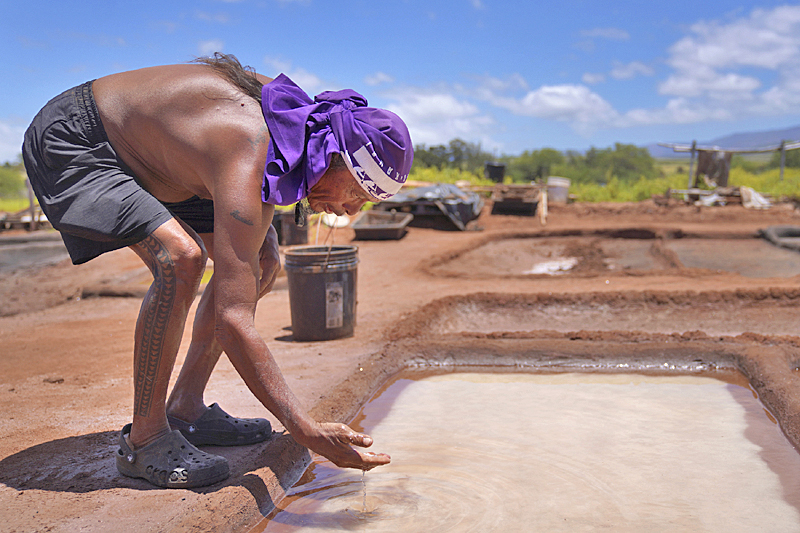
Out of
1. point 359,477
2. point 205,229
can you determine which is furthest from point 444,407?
point 205,229

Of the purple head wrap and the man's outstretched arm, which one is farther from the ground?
the purple head wrap

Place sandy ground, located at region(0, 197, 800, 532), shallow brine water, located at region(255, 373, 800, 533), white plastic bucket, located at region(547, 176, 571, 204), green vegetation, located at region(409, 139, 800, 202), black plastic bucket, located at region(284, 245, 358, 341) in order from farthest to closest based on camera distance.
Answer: green vegetation, located at region(409, 139, 800, 202) < white plastic bucket, located at region(547, 176, 571, 204) < black plastic bucket, located at region(284, 245, 358, 341) < shallow brine water, located at region(255, 373, 800, 533) < sandy ground, located at region(0, 197, 800, 532)

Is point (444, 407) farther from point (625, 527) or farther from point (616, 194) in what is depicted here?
point (616, 194)

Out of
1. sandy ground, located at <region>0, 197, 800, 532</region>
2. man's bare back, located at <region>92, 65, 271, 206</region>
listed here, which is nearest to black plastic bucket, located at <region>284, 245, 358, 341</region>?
sandy ground, located at <region>0, 197, 800, 532</region>

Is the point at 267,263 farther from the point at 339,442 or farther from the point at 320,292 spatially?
the point at 320,292

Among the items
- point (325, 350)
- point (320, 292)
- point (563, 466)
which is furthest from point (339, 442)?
point (320, 292)

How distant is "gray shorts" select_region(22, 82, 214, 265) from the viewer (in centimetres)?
204

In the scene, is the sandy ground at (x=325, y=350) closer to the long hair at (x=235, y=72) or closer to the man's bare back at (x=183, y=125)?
the man's bare back at (x=183, y=125)

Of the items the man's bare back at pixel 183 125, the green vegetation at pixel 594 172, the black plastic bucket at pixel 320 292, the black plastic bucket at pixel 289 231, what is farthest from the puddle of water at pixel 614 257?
the green vegetation at pixel 594 172

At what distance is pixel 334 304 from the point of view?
4.69 m

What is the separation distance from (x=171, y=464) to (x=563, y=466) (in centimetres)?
161

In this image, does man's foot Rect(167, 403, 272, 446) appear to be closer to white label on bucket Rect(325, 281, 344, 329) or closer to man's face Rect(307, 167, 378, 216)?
man's face Rect(307, 167, 378, 216)

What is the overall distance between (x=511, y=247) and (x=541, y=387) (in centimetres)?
747

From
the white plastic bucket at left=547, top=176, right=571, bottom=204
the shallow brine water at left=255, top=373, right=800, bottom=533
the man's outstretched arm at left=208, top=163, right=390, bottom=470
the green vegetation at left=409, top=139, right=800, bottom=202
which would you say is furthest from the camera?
the green vegetation at left=409, top=139, right=800, bottom=202
